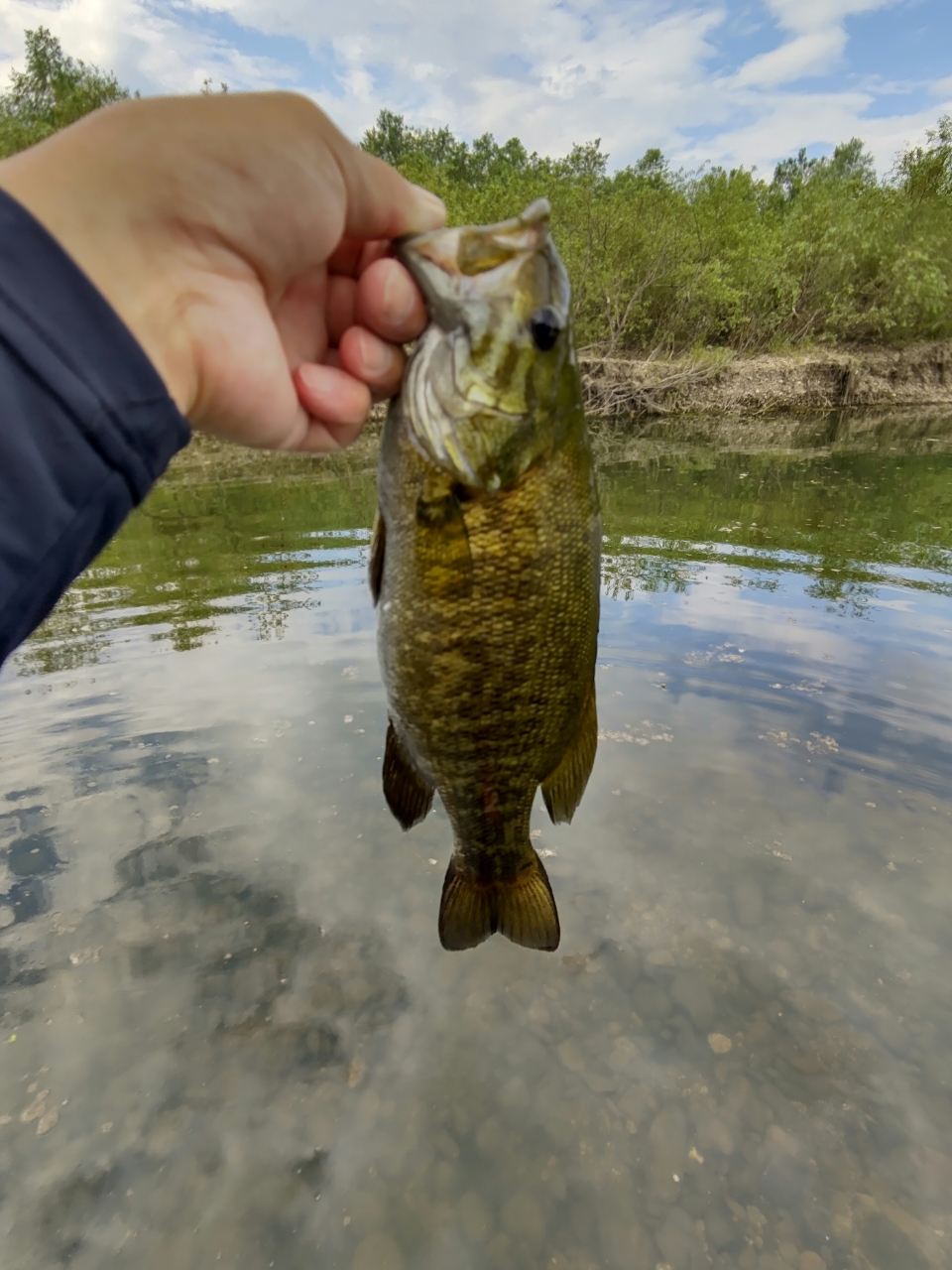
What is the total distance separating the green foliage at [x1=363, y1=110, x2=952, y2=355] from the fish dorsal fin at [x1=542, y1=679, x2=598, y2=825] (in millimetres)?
28166

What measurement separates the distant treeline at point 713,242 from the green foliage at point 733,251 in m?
0.07

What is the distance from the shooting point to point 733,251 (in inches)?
1145

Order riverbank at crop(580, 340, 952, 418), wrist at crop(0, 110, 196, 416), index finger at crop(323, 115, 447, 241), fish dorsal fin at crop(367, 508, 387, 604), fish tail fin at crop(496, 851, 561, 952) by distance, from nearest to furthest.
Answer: wrist at crop(0, 110, 196, 416) → index finger at crop(323, 115, 447, 241) → fish dorsal fin at crop(367, 508, 387, 604) → fish tail fin at crop(496, 851, 561, 952) → riverbank at crop(580, 340, 952, 418)

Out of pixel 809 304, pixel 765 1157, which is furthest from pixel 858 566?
pixel 809 304

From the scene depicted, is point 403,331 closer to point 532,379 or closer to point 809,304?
point 532,379

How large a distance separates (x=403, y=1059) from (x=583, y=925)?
115 cm

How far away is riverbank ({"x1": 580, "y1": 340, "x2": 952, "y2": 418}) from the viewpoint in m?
26.5

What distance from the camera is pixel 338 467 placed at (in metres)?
16.2

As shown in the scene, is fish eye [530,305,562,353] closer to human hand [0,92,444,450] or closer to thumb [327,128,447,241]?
human hand [0,92,444,450]

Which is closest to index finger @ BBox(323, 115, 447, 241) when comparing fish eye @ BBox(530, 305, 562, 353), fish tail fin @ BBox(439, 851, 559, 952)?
fish eye @ BBox(530, 305, 562, 353)

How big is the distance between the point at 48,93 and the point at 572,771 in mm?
44456

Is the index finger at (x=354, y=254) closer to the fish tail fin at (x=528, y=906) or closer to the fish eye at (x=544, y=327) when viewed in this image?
the fish eye at (x=544, y=327)

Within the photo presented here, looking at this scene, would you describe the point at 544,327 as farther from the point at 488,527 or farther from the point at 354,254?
the point at 354,254

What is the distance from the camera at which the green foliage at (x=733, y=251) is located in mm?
27203
